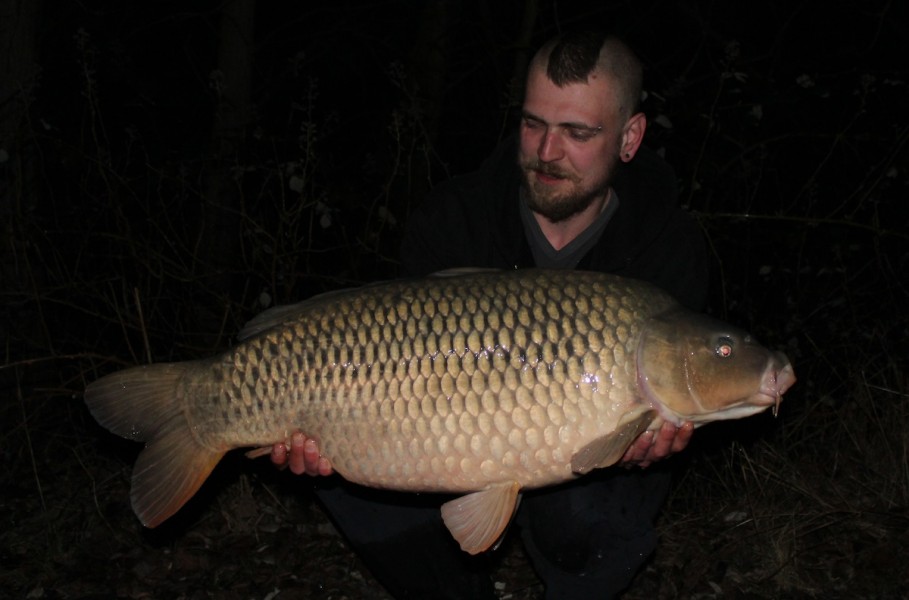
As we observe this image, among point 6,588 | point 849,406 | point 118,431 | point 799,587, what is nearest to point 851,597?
point 799,587

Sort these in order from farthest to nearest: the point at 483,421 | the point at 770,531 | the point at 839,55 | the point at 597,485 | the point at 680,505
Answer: the point at 839,55
the point at 680,505
the point at 770,531
the point at 597,485
the point at 483,421

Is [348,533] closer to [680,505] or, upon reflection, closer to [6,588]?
[6,588]

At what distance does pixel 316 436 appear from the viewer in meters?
1.84

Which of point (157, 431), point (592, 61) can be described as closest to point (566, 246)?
point (592, 61)

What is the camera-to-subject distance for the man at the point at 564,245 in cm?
206

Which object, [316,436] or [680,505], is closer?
[316,436]

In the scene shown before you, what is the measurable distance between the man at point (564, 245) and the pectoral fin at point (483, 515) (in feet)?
0.88

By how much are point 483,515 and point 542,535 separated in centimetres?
31

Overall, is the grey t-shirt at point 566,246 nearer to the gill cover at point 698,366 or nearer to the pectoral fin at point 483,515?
the gill cover at point 698,366

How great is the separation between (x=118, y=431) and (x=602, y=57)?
49.8 inches

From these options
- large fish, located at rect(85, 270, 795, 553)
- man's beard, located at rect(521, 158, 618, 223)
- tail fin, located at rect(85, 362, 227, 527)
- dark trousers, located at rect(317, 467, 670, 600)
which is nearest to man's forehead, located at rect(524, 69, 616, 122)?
man's beard, located at rect(521, 158, 618, 223)

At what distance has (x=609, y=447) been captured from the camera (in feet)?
5.65

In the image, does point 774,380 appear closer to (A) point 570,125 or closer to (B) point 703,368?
(B) point 703,368

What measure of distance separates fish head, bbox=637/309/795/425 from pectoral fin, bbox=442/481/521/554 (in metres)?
0.31
